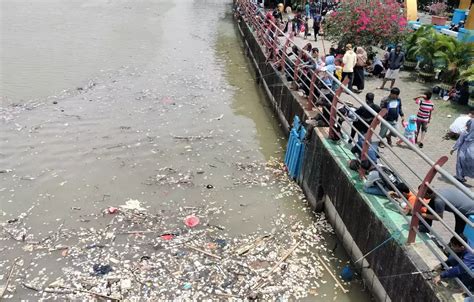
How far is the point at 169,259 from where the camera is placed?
6.51 meters

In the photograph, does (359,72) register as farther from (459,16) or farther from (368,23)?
(459,16)

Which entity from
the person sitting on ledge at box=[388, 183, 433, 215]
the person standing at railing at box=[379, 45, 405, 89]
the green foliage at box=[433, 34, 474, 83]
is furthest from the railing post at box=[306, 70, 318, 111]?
the green foliage at box=[433, 34, 474, 83]

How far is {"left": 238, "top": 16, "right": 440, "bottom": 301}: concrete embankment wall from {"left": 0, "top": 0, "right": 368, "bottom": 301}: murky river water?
357 mm

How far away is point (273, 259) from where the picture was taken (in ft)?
21.6

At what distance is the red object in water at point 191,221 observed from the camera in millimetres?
7438

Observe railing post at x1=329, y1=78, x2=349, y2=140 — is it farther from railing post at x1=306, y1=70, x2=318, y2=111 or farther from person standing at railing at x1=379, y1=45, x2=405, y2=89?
person standing at railing at x1=379, y1=45, x2=405, y2=89

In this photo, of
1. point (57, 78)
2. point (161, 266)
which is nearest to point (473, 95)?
point (161, 266)

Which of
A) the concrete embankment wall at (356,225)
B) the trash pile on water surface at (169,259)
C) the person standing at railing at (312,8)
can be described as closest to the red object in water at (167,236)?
the trash pile on water surface at (169,259)

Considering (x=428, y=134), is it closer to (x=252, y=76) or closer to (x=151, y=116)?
(x=151, y=116)

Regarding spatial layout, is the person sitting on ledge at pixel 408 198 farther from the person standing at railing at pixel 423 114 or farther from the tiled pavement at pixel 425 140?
the person standing at railing at pixel 423 114

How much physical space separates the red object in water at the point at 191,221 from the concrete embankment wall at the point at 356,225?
214cm

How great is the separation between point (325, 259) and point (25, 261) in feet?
14.7

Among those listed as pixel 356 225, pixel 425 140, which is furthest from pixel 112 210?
Result: pixel 425 140

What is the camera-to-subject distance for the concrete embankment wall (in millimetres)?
4840
